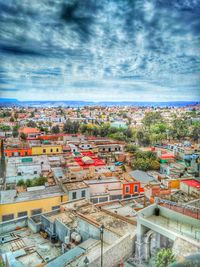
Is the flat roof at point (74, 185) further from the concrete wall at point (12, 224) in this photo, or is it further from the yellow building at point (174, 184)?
the yellow building at point (174, 184)

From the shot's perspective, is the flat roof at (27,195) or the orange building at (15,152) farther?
the orange building at (15,152)

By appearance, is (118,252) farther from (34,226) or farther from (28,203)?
(28,203)

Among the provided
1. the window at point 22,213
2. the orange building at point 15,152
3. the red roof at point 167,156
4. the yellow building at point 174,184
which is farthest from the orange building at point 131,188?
the orange building at point 15,152

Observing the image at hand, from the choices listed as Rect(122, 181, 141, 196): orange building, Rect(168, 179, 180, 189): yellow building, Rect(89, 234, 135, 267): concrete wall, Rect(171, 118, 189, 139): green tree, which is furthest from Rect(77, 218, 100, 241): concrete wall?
Rect(171, 118, 189, 139): green tree

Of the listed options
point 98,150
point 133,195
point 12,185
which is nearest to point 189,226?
point 133,195

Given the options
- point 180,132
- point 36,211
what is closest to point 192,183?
point 36,211
